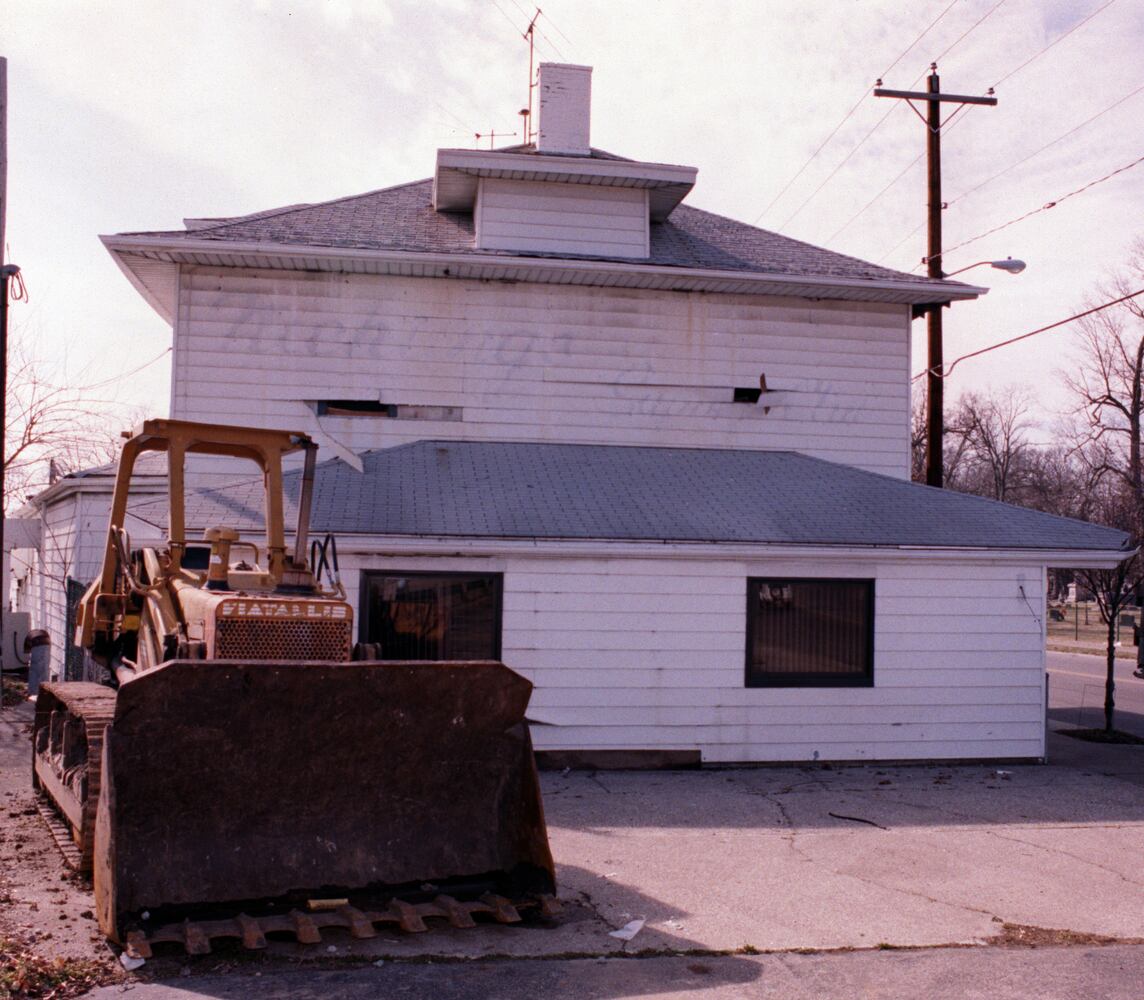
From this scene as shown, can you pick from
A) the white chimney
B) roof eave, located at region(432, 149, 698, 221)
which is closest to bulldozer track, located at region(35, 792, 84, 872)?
roof eave, located at region(432, 149, 698, 221)

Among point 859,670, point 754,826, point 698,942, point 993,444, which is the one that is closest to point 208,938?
point 698,942

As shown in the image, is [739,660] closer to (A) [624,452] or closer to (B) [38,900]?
(A) [624,452]

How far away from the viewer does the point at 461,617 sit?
1295 cm

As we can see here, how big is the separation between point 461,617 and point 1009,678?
650 centimetres

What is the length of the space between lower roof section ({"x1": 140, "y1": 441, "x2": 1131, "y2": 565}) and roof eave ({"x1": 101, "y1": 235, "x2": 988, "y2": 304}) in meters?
2.29

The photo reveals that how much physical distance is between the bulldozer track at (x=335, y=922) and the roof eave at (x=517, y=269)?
1005cm

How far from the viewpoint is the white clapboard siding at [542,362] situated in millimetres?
15375

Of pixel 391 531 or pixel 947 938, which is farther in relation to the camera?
pixel 391 531

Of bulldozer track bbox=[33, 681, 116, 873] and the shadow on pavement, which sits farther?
the shadow on pavement


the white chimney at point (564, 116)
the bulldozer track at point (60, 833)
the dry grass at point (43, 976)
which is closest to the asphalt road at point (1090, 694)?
the white chimney at point (564, 116)

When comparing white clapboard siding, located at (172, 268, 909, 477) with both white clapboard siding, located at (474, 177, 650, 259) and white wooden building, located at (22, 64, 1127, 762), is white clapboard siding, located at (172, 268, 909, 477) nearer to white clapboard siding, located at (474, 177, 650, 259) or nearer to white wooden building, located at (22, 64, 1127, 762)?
white wooden building, located at (22, 64, 1127, 762)

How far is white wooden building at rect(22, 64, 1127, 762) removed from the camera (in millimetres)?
12969

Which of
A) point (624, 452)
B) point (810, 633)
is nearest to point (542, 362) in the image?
point (624, 452)

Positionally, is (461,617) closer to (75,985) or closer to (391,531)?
(391,531)
